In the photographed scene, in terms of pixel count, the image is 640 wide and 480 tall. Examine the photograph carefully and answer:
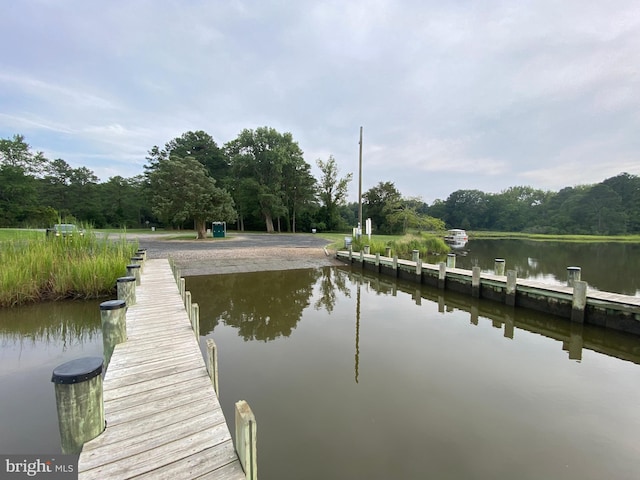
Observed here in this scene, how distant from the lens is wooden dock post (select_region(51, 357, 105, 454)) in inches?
76.0

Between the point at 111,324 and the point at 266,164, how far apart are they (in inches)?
1379

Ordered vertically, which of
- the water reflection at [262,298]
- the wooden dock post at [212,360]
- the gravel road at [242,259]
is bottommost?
the water reflection at [262,298]

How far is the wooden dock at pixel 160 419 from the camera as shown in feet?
6.49

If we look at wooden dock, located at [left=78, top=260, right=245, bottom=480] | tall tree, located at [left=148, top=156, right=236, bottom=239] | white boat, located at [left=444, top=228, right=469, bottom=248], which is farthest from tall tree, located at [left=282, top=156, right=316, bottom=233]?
wooden dock, located at [left=78, top=260, right=245, bottom=480]

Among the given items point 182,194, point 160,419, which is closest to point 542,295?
point 160,419

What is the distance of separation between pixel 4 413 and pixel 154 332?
1.67m

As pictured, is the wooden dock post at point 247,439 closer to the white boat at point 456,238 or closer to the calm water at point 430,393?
the calm water at point 430,393

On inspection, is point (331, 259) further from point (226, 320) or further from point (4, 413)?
point (4, 413)

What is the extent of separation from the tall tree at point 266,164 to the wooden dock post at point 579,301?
31.3 m

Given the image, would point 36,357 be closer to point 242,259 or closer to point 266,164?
point 242,259

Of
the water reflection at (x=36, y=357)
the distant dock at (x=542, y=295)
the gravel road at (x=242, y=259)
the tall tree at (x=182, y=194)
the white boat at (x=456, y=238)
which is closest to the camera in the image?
the water reflection at (x=36, y=357)

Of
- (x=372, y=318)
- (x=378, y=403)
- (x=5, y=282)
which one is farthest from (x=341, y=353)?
(x=5, y=282)

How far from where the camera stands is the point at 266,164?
37.0 metres

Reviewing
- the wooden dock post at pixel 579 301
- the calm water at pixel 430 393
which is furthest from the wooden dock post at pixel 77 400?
the wooden dock post at pixel 579 301
